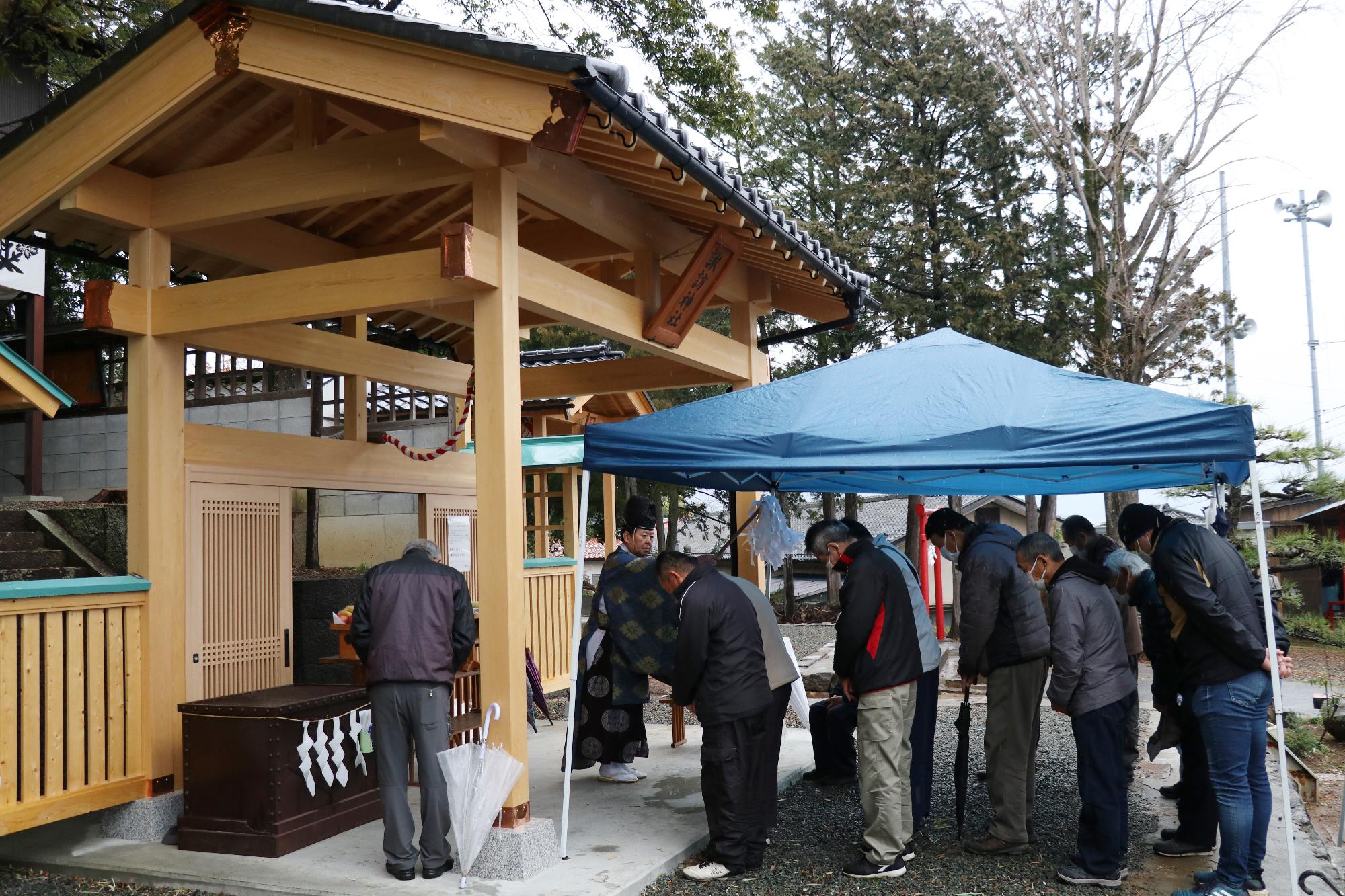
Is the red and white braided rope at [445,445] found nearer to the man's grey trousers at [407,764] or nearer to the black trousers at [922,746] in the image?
the man's grey trousers at [407,764]

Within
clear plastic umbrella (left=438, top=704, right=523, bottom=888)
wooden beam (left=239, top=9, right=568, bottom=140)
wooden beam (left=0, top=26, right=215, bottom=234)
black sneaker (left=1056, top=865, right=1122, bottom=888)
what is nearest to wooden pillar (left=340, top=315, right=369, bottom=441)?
wooden beam (left=0, top=26, right=215, bottom=234)

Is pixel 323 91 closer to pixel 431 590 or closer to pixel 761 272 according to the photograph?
pixel 431 590

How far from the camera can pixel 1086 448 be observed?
16.3 feet

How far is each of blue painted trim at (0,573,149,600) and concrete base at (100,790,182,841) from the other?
45.4 inches

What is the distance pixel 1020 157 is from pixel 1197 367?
5481 mm

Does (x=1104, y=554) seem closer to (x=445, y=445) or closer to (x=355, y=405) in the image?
(x=445, y=445)

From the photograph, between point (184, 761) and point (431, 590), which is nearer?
point (431, 590)

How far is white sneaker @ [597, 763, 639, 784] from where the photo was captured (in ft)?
23.5

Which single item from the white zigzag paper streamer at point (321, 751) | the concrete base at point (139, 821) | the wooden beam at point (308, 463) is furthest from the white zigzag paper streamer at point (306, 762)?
the wooden beam at point (308, 463)

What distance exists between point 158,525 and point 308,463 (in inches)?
51.1

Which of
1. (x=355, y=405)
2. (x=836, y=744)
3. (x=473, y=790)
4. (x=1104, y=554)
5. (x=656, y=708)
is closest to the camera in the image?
(x=473, y=790)

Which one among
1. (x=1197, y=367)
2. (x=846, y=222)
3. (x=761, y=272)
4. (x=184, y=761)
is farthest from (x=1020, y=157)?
(x=184, y=761)

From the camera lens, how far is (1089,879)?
5180 millimetres

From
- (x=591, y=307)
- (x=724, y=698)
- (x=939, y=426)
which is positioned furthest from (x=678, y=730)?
(x=939, y=426)
